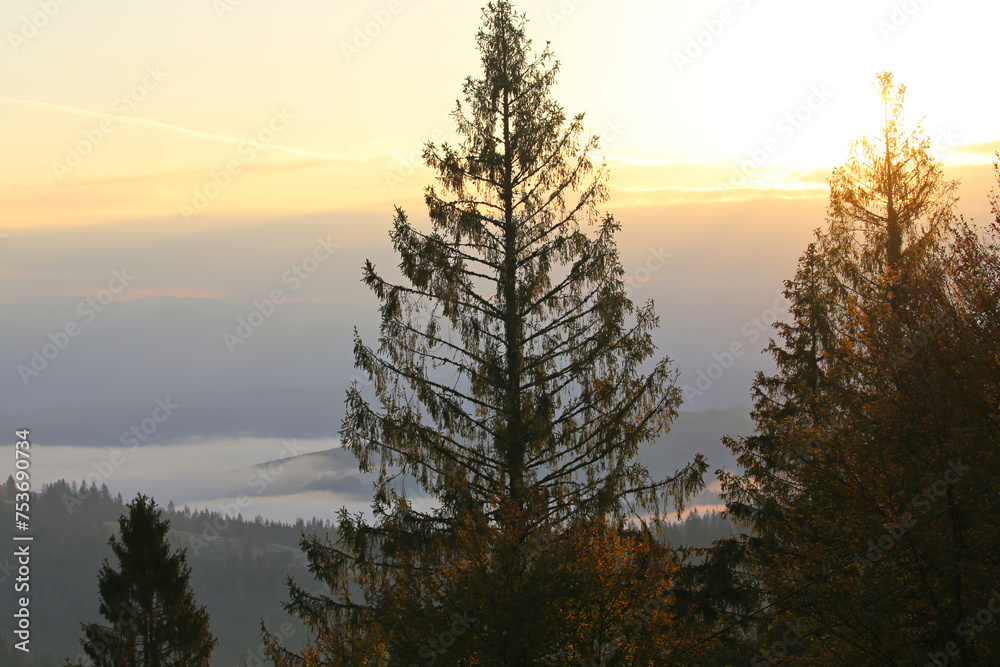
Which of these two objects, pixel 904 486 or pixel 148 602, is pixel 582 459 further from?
pixel 148 602

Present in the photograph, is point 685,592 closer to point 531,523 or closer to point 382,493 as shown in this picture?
point 531,523

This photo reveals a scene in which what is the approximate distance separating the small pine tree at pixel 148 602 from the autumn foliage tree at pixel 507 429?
1050 centimetres

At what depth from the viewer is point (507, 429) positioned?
19156 mm

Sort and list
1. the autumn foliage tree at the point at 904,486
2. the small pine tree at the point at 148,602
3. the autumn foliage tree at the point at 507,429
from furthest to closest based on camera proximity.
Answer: the small pine tree at the point at 148,602
the autumn foliage tree at the point at 507,429
the autumn foliage tree at the point at 904,486

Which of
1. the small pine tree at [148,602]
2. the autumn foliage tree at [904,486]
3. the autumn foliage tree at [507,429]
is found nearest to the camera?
the autumn foliage tree at [904,486]

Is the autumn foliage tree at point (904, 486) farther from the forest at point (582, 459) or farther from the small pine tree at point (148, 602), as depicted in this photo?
the small pine tree at point (148, 602)

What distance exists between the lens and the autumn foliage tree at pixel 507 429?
17.6m

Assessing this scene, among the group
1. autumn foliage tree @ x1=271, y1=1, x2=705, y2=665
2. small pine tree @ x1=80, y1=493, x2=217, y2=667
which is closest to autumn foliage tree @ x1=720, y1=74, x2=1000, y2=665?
autumn foliage tree @ x1=271, y1=1, x2=705, y2=665

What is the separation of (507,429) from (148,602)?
16.7 m

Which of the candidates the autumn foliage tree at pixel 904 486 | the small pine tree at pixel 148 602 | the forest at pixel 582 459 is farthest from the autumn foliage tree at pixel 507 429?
the small pine tree at pixel 148 602

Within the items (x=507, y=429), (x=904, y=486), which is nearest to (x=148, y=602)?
(x=507, y=429)

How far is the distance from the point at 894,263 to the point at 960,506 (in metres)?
10.1

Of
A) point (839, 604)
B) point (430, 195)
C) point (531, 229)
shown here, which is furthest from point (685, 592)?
point (430, 195)

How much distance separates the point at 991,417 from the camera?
47.6 ft
